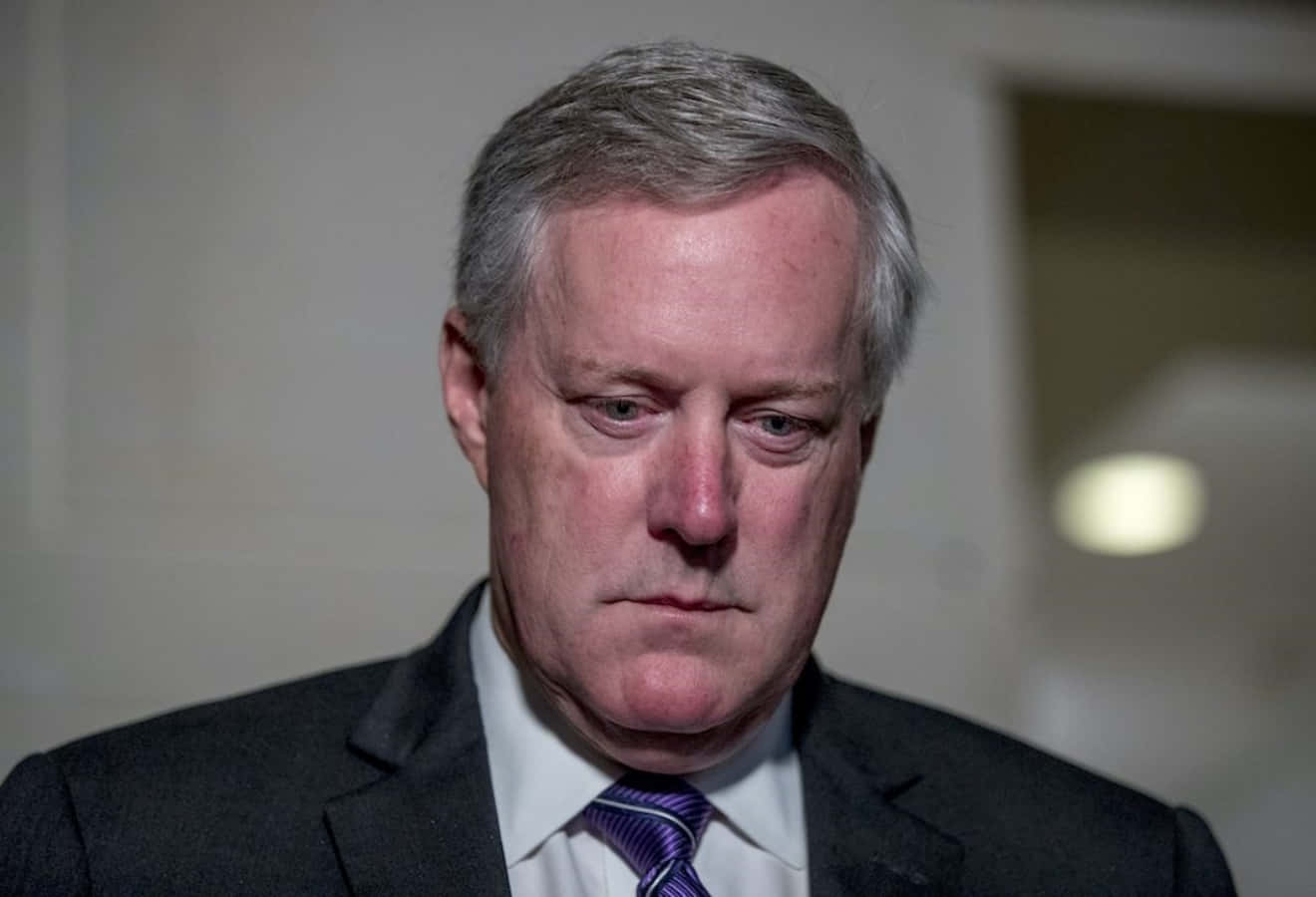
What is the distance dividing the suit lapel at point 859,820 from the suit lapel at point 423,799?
34 centimetres

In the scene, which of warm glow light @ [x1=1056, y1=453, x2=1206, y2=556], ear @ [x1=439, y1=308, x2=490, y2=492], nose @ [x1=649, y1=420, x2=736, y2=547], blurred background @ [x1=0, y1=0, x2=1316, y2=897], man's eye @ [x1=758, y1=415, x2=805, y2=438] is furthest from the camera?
warm glow light @ [x1=1056, y1=453, x2=1206, y2=556]

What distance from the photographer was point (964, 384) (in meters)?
3.61

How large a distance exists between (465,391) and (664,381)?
12.5 inches

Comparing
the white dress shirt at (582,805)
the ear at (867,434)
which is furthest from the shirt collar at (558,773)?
the ear at (867,434)

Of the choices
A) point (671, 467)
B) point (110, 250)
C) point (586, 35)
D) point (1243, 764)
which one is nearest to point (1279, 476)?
point (1243, 764)

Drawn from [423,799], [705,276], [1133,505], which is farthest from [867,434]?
[1133,505]

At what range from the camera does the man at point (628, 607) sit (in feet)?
5.51

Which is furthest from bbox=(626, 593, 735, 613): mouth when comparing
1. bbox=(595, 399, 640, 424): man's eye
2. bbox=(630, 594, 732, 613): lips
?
bbox=(595, 399, 640, 424): man's eye

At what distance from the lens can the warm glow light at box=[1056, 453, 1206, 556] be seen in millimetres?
4781

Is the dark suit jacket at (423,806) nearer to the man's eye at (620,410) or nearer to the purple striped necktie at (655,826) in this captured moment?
the purple striped necktie at (655,826)

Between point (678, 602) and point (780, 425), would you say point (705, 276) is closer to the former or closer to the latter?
point (780, 425)

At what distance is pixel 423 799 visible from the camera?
1733mm

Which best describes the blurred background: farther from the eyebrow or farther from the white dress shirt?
the white dress shirt

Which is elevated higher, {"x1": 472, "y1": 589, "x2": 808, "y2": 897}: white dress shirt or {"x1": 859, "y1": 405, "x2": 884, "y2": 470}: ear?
{"x1": 859, "y1": 405, "x2": 884, "y2": 470}: ear
